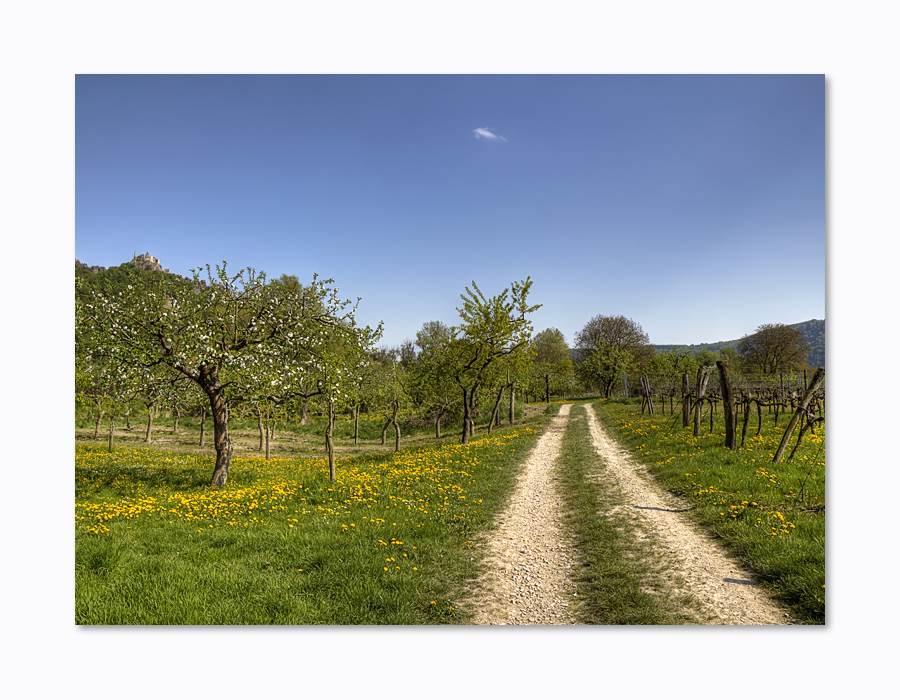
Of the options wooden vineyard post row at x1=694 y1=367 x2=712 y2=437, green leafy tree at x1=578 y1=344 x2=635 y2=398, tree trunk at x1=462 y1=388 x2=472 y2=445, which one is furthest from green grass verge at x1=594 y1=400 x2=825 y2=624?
tree trunk at x1=462 y1=388 x2=472 y2=445

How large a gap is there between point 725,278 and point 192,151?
930 centimetres

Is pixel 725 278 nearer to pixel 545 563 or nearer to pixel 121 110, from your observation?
pixel 545 563

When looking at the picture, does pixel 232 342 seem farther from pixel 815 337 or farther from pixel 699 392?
pixel 699 392

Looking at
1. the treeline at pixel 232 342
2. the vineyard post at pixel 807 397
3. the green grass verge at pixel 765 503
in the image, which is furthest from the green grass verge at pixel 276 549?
the vineyard post at pixel 807 397

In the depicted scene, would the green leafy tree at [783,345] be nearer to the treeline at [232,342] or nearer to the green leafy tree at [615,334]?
the treeline at [232,342]

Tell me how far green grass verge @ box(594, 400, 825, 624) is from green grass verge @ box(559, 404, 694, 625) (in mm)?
1121

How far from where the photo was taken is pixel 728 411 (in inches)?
389

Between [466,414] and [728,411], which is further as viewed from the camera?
[466,414]

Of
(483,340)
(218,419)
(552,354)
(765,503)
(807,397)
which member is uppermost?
(483,340)

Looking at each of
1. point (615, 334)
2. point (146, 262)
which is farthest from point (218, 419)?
point (615, 334)

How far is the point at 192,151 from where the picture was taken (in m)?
6.34

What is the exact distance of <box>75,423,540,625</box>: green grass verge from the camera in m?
4.13

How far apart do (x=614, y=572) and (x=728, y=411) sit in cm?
743
